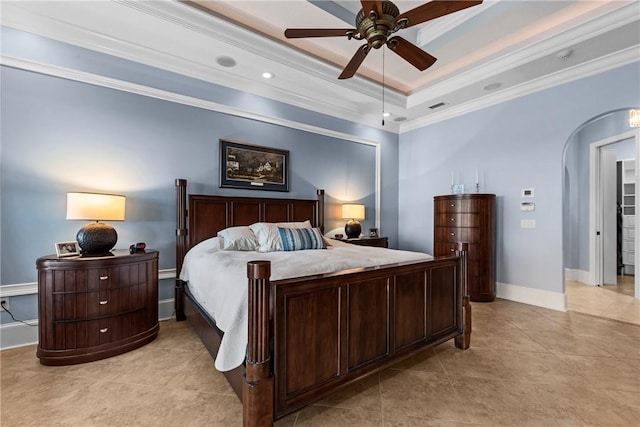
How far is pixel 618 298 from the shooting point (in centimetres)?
401

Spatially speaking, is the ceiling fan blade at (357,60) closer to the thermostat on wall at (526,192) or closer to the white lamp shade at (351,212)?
the white lamp shade at (351,212)

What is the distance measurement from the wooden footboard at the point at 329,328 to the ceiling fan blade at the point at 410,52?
1714 mm

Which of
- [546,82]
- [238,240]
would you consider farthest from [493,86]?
[238,240]

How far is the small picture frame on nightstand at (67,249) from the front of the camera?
7.82ft

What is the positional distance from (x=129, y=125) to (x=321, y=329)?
2980mm

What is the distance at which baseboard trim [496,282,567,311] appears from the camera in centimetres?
356

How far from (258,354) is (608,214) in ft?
20.9

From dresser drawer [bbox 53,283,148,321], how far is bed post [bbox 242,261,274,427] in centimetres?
172

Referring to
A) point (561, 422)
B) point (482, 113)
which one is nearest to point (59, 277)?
point (561, 422)

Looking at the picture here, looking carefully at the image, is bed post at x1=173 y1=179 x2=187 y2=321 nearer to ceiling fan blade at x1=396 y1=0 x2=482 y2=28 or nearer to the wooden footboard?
the wooden footboard

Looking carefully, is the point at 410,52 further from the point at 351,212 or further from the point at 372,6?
the point at 351,212

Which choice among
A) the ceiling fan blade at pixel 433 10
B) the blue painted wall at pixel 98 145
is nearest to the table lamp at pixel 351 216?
the blue painted wall at pixel 98 145

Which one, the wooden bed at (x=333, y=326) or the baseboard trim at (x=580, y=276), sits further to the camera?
the baseboard trim at (x=580, y=276)

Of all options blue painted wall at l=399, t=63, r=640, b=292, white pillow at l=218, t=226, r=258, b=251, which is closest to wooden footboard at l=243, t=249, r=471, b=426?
white pillow at l=218, t=226, r=258, b=251
